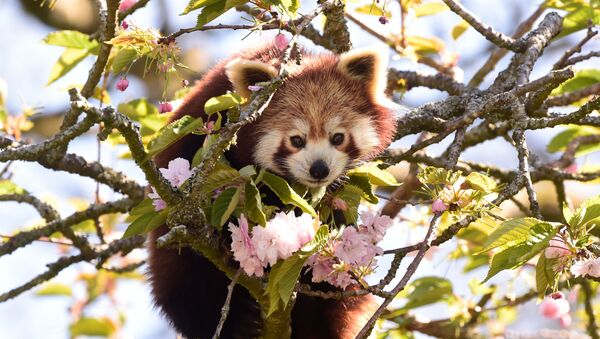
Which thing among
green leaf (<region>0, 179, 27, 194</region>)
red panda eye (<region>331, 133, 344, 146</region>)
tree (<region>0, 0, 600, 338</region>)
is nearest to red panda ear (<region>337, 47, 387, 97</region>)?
tree (<region>0, 0, 600, 338</region>)

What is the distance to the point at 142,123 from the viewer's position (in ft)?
13.1

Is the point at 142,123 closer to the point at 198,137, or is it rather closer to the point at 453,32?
the point at 198,137

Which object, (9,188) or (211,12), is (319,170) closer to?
(211,12)

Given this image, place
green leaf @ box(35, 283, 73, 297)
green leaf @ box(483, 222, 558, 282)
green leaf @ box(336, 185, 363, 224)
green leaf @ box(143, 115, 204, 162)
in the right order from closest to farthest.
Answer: green leaf @ box(143, 115, 204, 162)
green leaf @ box(483, 222, 558, 282)
green leaf @ box(336, 185, 363, 224)
green leaf @ box(35, 283, 73, 297)

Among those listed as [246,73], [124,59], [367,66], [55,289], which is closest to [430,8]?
[367,66]

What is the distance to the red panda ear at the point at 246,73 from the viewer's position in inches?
122

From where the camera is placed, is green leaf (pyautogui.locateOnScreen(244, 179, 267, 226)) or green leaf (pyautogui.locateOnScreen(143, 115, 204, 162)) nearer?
green leaf (pyautogui.locateOnScreen(143, 115, 204, 162))

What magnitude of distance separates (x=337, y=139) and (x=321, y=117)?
0.11 meters

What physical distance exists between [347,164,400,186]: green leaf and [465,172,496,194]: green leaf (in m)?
0.34

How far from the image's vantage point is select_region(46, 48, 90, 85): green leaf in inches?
152

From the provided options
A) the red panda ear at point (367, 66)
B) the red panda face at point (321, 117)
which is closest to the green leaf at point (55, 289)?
the red panda face at point (321, 117)

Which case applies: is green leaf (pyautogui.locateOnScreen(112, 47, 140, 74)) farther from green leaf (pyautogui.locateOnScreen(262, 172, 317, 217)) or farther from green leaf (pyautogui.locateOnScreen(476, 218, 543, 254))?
green leaf (pyautogui.locateOnScreen(476, 218, 543, 254))

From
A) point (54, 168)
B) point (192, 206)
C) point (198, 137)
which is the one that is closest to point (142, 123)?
point (54, 168)

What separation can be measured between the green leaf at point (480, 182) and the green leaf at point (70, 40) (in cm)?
199
